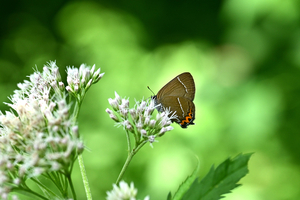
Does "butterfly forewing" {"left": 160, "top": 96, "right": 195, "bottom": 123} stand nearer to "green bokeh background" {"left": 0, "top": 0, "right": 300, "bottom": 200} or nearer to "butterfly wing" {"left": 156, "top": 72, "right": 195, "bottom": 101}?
"butterfly wing" {"left": 156, "top": 72, "right": 195, "bottom": 101}

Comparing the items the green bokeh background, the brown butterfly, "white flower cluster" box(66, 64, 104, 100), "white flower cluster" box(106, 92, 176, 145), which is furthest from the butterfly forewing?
the green bokeh background

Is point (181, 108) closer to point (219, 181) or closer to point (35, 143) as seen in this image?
point (219, 181)

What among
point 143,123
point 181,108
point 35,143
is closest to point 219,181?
point 143,123

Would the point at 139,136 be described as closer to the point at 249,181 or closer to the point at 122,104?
the point at 122,104

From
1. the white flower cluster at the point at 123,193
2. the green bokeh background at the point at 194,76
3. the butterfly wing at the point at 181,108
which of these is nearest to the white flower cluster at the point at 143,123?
the butterfly wing at the point at 181,108

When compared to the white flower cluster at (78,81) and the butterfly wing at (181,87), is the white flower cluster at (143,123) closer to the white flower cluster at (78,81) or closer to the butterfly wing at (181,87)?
the white flower cluster at (78,81)
